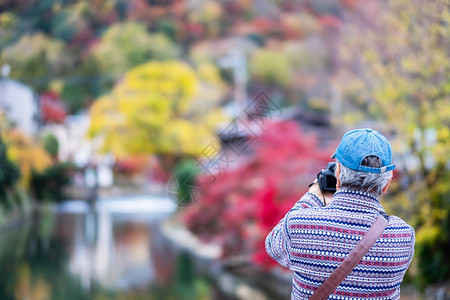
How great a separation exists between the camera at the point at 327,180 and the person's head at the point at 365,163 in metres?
0.06

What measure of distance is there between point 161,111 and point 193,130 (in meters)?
0.86

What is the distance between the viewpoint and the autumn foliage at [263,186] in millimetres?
5586

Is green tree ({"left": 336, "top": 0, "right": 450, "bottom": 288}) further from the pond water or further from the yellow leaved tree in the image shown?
the yellow leaved tree

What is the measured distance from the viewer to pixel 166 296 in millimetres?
6152

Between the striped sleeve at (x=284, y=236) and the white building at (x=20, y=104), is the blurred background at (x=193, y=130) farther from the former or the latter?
the striped sleeve at (x=284, y=236)

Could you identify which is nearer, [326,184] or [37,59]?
[326,184]

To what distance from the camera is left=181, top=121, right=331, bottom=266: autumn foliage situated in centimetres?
559

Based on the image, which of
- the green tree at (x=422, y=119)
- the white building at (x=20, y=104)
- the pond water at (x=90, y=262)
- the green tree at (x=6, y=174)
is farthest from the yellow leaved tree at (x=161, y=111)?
the green tree at (x=422, y=119)

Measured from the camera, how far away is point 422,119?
508 cm

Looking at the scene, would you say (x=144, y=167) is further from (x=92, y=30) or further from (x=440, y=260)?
(x=440, y=260)

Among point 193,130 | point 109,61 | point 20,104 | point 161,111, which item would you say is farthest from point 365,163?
point 193,130

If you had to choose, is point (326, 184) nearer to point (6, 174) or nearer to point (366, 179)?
point (366, 179)

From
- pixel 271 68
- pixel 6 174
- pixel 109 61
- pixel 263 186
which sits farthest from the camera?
pixel 271 68

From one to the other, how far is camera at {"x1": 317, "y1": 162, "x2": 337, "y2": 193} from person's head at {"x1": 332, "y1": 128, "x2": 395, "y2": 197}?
61 mm
